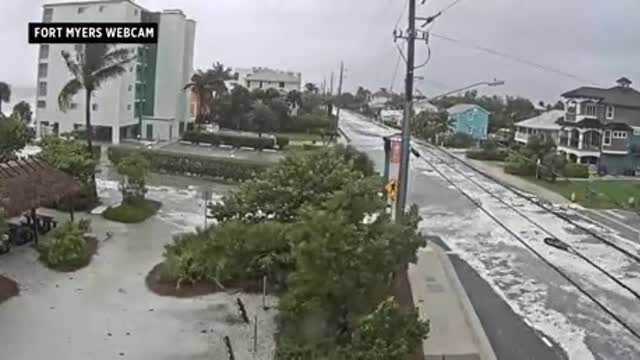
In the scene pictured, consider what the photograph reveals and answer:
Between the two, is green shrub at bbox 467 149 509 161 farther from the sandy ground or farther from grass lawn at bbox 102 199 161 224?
the sandy ground

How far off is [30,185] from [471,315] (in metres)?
14.6

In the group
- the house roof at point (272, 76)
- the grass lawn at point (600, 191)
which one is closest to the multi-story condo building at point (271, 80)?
the house roof at point (272, 76)

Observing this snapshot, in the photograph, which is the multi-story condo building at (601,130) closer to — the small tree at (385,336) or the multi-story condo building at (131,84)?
the multi-story condo building at (131,84)

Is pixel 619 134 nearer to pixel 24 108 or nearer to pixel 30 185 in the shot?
pixel 30 185

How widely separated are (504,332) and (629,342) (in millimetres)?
2879

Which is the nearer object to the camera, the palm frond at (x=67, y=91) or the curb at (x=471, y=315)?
the curb at (x=471, y=315)

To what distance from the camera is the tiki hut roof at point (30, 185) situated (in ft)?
74.6

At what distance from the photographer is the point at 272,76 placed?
131m

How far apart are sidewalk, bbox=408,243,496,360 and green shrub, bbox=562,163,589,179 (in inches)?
1202

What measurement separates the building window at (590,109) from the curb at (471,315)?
42069mm

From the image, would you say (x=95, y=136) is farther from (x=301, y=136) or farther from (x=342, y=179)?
(x=342, y=179)

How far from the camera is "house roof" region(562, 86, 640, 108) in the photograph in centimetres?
6456

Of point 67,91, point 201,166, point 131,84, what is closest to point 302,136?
point 131,84

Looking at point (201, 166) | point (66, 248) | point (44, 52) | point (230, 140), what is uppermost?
point (44, 52)
